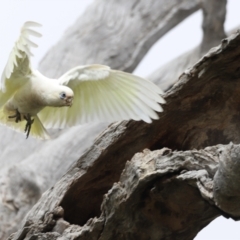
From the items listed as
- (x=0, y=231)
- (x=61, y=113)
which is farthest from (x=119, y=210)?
(x=0, y=231)

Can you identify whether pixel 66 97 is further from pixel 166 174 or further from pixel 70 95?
pixel 166 174

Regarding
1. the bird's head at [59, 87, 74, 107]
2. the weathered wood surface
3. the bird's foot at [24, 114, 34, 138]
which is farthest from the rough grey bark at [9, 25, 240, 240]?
the weathered wood surface

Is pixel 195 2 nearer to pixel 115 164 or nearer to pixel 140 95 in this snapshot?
pixel 140 95

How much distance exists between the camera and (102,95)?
1479mm

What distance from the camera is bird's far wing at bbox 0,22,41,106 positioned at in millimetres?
1249

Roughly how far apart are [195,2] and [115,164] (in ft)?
3.84

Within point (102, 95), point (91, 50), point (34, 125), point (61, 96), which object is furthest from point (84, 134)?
point (61, 96)

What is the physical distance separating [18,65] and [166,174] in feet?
1.60

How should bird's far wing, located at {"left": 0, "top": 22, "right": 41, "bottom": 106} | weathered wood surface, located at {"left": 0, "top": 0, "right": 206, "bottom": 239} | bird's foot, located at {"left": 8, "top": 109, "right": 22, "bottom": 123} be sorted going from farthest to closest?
weathered wood surface, located at {"left": 0, "top": 0, "right": 206, "bottom": 239} < bird's foot, located at {"left": 8, "top": 109, "right": 22, "bottom": 123} < bird's far wing, located at {"left": 0, "top": 22, "right": 41, "bottom": 106}

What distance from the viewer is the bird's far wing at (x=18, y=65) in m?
1.25

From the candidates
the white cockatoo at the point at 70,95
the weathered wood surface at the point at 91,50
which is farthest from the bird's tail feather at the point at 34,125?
the weathered wood surface at the point at 91,50

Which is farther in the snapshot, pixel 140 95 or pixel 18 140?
pixel 18 140

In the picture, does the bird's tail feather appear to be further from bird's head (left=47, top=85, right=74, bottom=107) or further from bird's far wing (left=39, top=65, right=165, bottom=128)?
A: bird's head (left=47, top=85, right=74, bottom=107)

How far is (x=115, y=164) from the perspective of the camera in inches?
49.7
